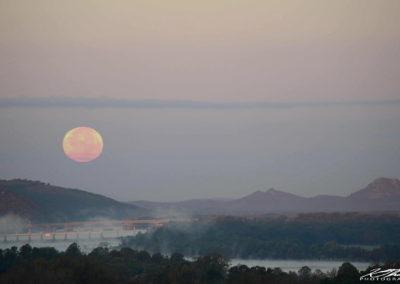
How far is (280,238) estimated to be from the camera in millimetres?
122812

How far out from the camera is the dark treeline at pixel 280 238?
10712 cm

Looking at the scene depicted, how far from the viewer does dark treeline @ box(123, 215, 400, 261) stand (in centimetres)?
10712

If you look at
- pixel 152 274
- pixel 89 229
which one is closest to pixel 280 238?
pixel 89 229

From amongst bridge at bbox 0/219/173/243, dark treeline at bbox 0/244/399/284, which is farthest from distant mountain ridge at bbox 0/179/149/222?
dark treeline at bbox 0/244/399/284

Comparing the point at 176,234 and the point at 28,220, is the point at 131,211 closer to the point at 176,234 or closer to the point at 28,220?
the point at 28,220

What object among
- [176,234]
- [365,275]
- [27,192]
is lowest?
[365,275]

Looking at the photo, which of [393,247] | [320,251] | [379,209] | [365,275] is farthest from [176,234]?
[365,275]

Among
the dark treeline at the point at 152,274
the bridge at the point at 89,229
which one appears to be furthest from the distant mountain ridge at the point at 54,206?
the dark treeline at the point at 152,274

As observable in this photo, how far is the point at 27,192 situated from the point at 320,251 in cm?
8569

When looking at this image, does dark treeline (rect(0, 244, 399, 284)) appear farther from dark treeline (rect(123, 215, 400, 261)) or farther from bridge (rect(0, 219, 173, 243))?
bridge (rect(0, 219, 173, 243))

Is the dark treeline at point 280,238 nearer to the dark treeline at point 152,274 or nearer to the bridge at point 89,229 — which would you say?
the bridge at point 89,229

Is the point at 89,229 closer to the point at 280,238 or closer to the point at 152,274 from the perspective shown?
the point at 280,238

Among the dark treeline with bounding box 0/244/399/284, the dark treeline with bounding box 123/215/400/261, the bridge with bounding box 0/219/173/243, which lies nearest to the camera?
the dark treeline with bounding box 0/244/399/284

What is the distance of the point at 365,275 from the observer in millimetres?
47781
